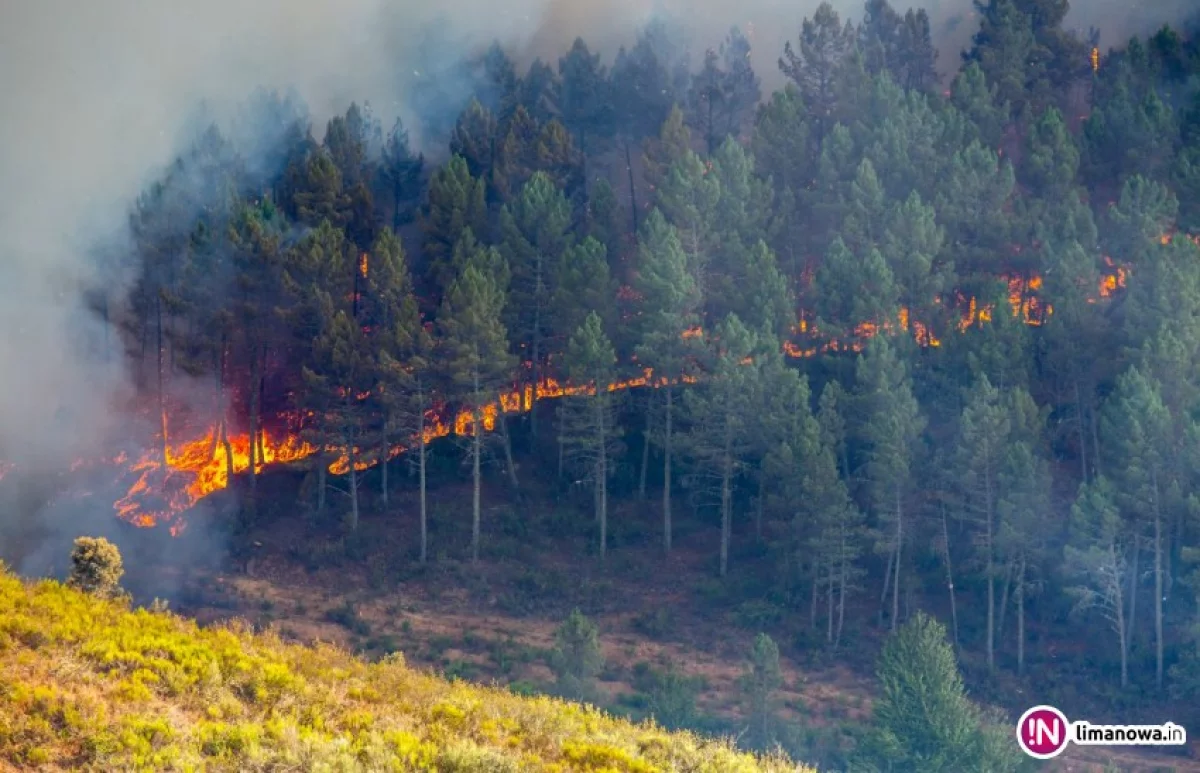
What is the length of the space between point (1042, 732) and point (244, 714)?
29288mm

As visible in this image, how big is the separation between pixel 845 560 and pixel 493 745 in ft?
91.8

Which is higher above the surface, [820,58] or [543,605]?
[820,58]

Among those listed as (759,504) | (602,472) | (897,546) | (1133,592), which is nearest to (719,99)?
(602,472)

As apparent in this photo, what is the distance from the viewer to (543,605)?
5391 cm

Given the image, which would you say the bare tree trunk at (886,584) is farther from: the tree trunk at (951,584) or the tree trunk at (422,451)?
the tree trunk at (422,451)

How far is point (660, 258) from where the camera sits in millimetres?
56969

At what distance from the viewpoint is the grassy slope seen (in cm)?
2384

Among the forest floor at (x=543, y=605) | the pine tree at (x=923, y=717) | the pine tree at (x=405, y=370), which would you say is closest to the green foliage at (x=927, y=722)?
the pine tree at (x=923, y=717)

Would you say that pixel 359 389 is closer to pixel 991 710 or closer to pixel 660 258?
pixel 660 258

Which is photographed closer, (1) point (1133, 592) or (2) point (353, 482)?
(1) point (1133, 592)

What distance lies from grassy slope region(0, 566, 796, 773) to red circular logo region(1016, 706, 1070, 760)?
57.3 feet

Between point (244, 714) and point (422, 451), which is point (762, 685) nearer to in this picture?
point (422, 451)

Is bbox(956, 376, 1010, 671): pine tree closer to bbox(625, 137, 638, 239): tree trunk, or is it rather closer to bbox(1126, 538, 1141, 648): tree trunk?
bbox(1126, 538, 1141, 648): tree trunk

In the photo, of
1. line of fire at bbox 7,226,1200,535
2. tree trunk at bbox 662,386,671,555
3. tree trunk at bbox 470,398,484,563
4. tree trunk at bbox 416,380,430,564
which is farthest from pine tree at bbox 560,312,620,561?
tree trunk at bbox 416,380,430,564
